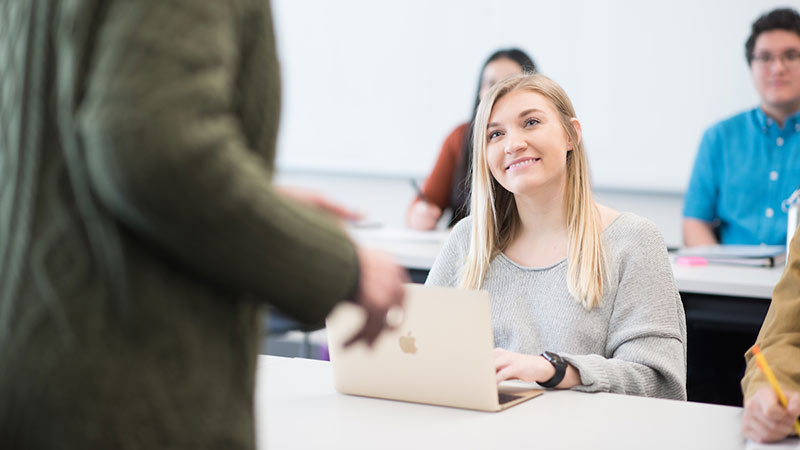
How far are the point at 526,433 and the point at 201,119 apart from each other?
0.85m

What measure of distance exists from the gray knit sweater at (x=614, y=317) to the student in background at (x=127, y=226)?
1019 mm

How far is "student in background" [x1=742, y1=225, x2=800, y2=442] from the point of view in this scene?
4.11 ft

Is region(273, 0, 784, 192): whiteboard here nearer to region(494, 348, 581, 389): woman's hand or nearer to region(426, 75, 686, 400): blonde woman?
region(426, 75, 686, 400): blonde woman

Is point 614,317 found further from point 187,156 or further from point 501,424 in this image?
point 187,156

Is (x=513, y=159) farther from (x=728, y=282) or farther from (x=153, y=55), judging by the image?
(x=153, y=55)

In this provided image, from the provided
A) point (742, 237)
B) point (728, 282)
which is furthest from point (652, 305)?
point (742, 237)

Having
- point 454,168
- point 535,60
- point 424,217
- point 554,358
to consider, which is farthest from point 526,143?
point 535,60

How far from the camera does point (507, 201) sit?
2049mm

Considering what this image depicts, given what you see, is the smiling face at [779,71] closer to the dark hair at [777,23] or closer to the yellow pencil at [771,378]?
the dark hair at [777,23]

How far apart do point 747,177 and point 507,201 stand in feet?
5.92

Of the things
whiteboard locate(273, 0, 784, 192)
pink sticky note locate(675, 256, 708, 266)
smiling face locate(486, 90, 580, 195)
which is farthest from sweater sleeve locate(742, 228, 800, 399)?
whiteboard locate(273, 0, 784, 192)

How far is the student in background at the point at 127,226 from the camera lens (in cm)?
62

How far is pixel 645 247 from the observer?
71.0 inches

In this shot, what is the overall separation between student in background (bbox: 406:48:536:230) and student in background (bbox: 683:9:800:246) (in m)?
0.86
